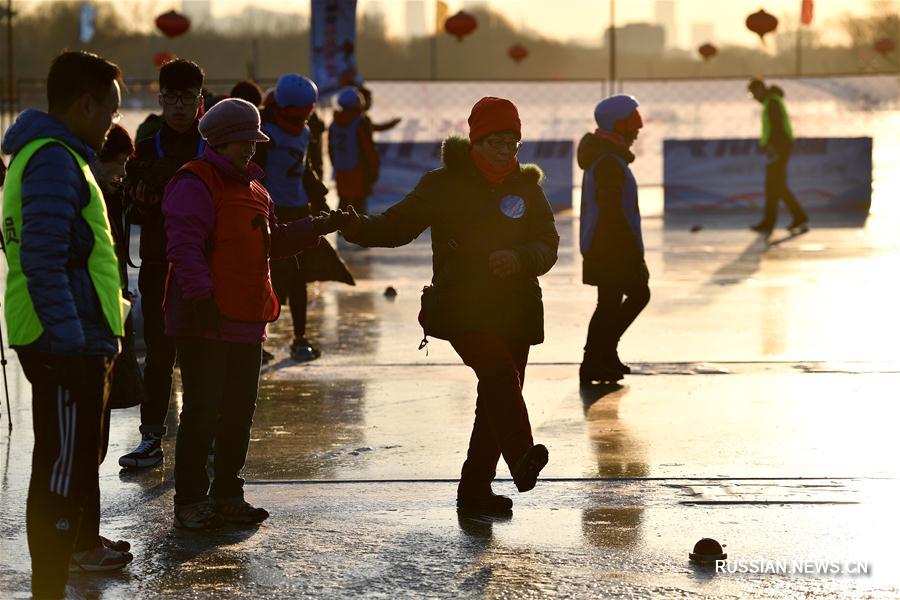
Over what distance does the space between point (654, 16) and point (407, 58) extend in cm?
528

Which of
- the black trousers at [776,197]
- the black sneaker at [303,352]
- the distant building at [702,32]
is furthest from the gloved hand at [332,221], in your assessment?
the distant building at [702,32]

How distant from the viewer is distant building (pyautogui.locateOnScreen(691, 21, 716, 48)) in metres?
→ 31.7

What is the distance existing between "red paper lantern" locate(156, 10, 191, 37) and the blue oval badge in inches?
995

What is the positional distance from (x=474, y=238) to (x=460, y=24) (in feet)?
82.6

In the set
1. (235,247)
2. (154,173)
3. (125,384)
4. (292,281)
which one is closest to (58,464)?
(125,384)

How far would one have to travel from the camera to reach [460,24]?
101 feet

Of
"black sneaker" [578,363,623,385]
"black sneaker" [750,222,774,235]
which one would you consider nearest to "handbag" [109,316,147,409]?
"black sneaker" [578,363,623,385]

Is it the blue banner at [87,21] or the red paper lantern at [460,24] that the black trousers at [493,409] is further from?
the blue banner at [87,21]

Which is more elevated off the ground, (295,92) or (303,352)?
(295,92)

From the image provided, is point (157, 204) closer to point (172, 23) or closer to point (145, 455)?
point (145, 455)

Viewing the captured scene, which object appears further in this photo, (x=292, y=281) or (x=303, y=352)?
(x=292, y=281)

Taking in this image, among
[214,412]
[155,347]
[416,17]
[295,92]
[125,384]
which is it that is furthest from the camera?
[416,17]

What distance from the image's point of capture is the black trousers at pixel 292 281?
956cm

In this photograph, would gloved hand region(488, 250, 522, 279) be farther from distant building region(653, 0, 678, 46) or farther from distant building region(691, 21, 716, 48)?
Result: distant building region(691, 21, 716, 48)
